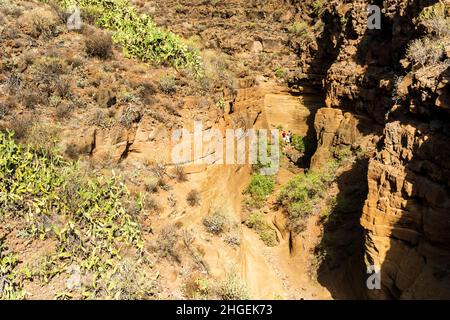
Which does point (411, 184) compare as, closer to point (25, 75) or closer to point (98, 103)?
point (98, 103)

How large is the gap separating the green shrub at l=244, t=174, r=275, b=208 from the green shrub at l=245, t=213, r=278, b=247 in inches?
26.2

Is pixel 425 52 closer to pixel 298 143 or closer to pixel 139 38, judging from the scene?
pixel 298 143

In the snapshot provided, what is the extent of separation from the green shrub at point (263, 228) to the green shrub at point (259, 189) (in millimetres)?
666

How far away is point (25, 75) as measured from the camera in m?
10.5

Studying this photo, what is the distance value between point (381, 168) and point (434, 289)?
2.86 m

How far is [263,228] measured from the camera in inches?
535

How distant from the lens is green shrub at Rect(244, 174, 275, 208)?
14594 mm

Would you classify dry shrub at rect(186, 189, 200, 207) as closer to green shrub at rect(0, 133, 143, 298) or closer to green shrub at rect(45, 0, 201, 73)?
green shrub at rect(0, 133, 143, 298)

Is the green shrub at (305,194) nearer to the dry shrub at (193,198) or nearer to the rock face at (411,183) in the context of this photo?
the rock face at (411,183)

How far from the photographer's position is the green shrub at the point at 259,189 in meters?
14.6

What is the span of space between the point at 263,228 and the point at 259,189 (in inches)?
76.9

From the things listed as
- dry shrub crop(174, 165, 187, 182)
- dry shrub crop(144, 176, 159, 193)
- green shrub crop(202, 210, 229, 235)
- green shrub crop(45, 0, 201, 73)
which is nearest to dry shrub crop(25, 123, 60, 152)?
dry shrub crop(144, 176, 159, 193)

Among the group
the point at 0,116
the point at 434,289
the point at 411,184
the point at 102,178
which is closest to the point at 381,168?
the point at 411,184

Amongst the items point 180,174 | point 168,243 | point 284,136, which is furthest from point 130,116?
point 284,136
